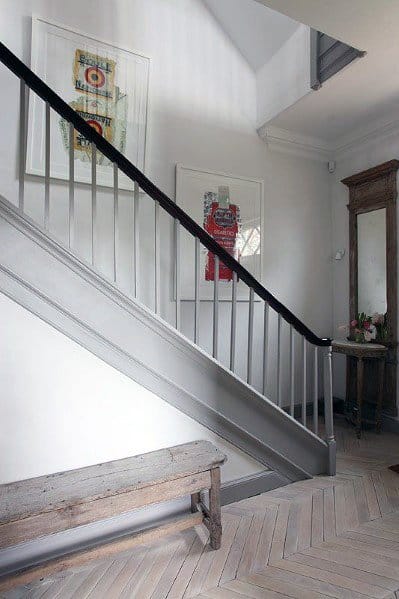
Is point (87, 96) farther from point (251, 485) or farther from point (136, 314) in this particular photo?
point (251, 485)

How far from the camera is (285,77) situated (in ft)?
10.6

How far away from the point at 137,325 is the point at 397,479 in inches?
84.0

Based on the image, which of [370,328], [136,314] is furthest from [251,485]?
[370,328]

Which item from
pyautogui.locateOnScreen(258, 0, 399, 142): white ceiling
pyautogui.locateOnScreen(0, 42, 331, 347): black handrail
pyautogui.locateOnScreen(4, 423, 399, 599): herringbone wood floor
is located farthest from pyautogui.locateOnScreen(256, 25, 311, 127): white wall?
pyautogui.locateOnScreen(4, 423, 399, 599): herringbone wood floor

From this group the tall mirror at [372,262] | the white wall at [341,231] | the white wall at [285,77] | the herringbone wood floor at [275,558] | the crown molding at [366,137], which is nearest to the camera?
the herringbone wood floor at [275,558]

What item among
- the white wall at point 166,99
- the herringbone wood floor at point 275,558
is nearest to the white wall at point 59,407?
the herringbone wood floor at point 275,558

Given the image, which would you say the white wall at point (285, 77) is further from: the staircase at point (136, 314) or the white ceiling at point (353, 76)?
the staircase at point (136, 314)

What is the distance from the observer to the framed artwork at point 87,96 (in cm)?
269

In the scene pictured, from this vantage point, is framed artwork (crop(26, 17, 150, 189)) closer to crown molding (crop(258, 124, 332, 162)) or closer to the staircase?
the staircase

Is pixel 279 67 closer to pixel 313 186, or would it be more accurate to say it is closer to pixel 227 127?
pixel 227 127

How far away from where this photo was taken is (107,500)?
4.87 ft

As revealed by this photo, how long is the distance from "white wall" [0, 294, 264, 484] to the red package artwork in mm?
1811

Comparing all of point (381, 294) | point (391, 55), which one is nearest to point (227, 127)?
point (391, 55)

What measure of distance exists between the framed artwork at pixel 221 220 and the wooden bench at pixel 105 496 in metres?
1.73
